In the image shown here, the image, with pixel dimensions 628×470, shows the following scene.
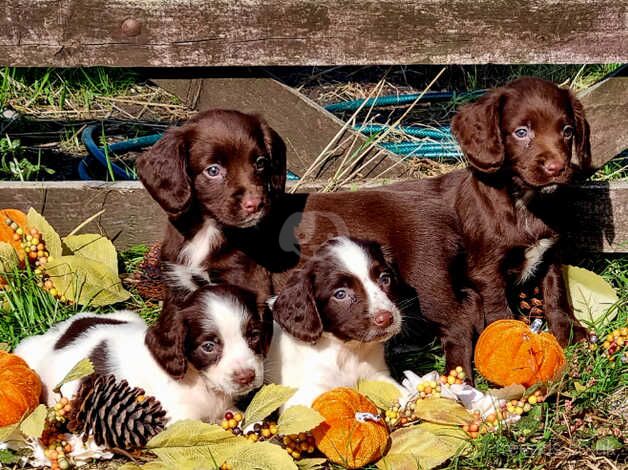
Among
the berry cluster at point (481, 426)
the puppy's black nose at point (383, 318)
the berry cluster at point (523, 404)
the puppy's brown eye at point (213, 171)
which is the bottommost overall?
the berry cluster at point (481, 426)

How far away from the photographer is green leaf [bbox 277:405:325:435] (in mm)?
3939

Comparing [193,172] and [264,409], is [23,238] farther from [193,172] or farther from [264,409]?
[264,409]

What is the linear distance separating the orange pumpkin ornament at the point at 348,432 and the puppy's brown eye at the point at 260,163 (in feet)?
3.93

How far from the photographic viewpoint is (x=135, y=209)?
5812 millimetres

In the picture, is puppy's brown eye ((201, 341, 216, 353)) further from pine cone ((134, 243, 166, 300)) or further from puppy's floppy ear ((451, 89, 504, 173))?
puppy's floppy ear ((451, 89, 504, 173))

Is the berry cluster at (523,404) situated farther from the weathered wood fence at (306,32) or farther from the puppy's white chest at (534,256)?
the weathered wood fence at (306,32)

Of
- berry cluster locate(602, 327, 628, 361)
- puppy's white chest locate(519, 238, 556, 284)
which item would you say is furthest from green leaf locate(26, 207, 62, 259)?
berry cluster locate(602, 327, 628, 361)

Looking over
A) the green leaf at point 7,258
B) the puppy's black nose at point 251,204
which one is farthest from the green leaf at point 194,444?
the green leaf at point 7,258

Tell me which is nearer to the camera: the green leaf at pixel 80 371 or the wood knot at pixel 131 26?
the green leaf at pixel 80 371

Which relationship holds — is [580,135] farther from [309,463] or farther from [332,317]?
[309,463]

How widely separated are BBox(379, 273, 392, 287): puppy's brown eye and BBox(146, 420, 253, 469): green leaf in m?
0.95

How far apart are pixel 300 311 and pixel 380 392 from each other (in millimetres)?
563

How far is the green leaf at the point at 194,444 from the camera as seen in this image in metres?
3.95

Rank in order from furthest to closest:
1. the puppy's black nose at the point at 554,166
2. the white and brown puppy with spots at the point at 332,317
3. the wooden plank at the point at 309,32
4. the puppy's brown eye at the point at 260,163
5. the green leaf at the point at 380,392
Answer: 1. the wooden plank at the point at 309,32
2. the puppy's brown eye at the point at 260,163
3. the puppy's black nose at the point at 554,166
4. the green leaf at the point at 380,392
5. the white and brown puppy with spots at the point at 332,317
